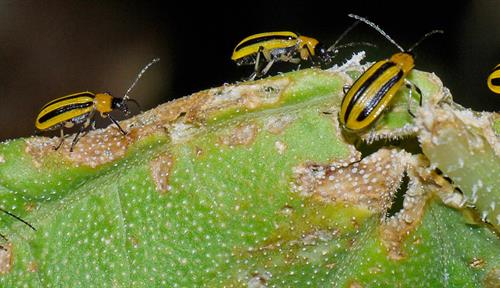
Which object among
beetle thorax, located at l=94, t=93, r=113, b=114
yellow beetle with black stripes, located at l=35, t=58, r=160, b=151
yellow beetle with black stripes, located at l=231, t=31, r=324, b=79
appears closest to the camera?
yellow beetle with black stripes, located at l=35, t=58, r=160, b=151

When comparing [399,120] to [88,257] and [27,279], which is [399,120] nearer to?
A: [88,257]

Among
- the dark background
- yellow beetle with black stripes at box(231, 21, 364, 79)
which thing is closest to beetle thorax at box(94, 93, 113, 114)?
yellow beetle with black stripes at box(231, 21, 364, 79)

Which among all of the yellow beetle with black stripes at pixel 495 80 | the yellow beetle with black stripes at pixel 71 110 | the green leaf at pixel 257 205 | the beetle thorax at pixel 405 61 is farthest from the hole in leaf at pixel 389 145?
the yellow beetle with black stripes at pixel 71 110

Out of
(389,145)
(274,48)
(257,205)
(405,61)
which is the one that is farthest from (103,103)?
(389,145)

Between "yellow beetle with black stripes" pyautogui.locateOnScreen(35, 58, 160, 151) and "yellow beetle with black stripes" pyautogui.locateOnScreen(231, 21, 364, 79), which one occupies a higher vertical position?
"yellow beetle with black stripes" pyautogui.locateOnScreen(35, 58, 160, 151)

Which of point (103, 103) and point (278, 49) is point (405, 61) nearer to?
point (278, 49)

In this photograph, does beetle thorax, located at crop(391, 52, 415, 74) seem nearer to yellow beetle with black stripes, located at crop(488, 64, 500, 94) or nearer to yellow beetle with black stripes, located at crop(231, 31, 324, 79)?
yellow beetle with black stripes, located at crop(488, 64, 500, 94)
